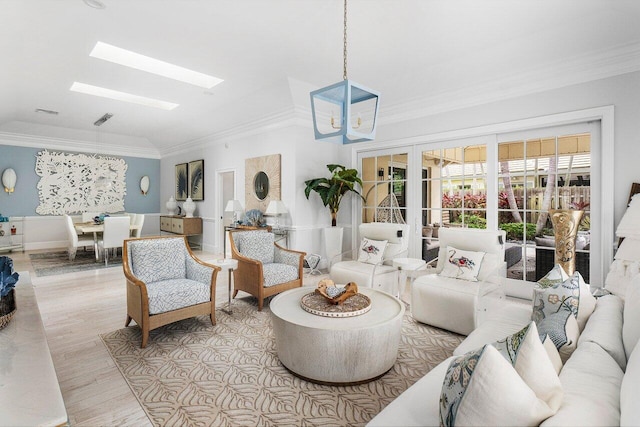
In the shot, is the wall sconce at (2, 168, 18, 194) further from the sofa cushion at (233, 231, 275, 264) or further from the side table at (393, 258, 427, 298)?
the side table at (393, 258, 427, 298)

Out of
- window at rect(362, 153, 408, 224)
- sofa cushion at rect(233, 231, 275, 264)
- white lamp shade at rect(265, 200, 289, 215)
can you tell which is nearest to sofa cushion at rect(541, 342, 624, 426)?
sofa cushion at rect(233, 231, 275, 264)

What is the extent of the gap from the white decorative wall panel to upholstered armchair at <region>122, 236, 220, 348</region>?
16.8 ft

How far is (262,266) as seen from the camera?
3.72 meters

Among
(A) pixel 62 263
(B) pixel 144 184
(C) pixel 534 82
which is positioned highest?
(C) pixel 534 82

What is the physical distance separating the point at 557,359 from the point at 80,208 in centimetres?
1004

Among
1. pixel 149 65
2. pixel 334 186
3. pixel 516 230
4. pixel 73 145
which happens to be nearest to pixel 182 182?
pixel 73 145

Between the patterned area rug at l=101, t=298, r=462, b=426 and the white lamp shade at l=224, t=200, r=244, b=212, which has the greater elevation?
the white lamp shade at l=224, t=200, r=244, b=212

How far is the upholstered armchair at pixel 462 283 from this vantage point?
302 centimetres

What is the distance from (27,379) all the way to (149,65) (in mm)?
4402

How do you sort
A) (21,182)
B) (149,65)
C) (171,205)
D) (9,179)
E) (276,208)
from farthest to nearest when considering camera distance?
(171,205)
(21,182)
(9,179)
(276,208)
(149,65)

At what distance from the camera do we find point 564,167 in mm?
3775

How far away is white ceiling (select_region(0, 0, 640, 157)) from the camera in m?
2.91

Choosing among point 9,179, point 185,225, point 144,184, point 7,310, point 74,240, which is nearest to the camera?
point 7,310

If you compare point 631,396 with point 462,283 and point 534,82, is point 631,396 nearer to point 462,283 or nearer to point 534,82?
point 462,283
